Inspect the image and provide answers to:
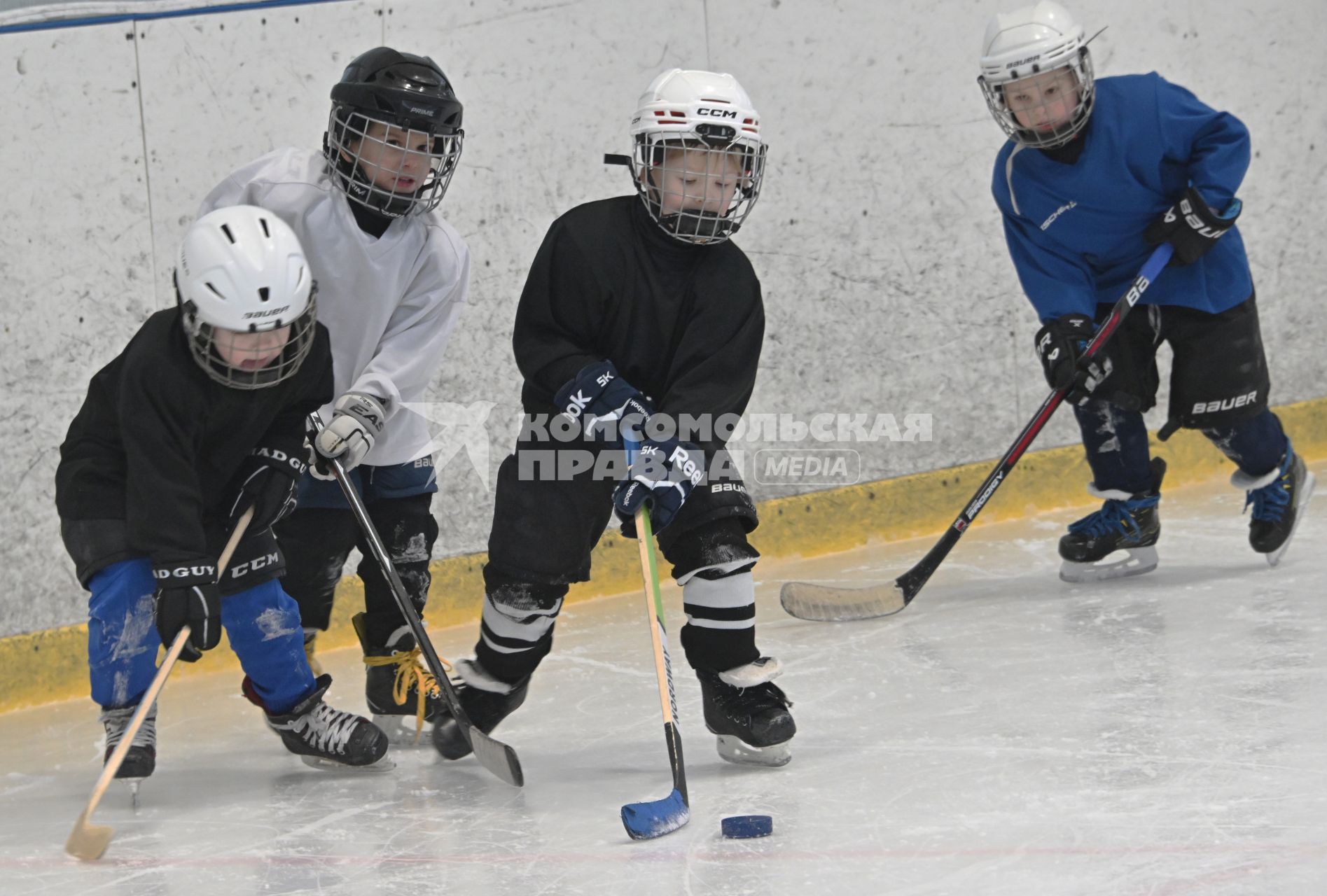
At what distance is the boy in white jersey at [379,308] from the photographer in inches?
96.4

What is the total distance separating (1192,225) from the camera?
308cm

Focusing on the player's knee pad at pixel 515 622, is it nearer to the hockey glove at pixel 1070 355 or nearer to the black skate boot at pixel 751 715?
the black skate boot at pixel 751 715

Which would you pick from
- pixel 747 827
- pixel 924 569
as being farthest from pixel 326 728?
pixel 924 569

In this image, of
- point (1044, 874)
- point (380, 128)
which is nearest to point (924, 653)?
point (1044, 874)

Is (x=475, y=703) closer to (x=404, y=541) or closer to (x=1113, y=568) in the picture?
(x=404, y=541)

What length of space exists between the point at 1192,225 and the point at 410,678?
5.87 feet

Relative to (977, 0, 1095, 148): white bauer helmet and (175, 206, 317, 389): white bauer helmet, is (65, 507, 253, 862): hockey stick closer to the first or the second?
(175, 206, 317, 389): white bauer helmet

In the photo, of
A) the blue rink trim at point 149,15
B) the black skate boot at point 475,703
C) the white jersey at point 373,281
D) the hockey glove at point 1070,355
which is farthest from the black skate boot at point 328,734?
the hockey glove at point 1070,355

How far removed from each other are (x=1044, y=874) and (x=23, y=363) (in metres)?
2.22

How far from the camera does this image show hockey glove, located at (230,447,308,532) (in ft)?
7.57

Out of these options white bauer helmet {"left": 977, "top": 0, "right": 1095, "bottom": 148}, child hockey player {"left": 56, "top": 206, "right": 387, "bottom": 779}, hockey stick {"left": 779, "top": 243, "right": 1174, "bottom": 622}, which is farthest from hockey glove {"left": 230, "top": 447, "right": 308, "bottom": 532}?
white bauer helmet {"left": 977, "top": 0, "right": 1095, "bottom": 148}

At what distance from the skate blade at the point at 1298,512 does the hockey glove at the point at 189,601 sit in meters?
2.31

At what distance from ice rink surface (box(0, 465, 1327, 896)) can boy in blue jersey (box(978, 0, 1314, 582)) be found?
0.18 metres

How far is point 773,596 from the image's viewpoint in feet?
11.7
